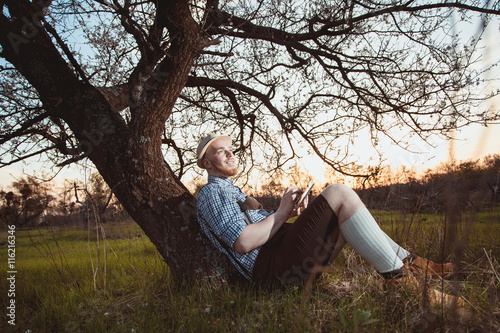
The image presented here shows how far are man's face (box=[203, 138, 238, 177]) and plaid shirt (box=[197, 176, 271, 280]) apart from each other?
5.8 inches

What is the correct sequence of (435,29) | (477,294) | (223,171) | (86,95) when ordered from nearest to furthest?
1. (477,294)
2. (223,171)
3. (86,95)
4. (435,29)

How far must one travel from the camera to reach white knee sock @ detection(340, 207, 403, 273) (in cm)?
203

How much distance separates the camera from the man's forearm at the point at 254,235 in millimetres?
2115

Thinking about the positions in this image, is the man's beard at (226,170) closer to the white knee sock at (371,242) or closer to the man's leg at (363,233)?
the man's leg at (363,233)

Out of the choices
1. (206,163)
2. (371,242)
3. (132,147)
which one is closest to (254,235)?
(371,242)

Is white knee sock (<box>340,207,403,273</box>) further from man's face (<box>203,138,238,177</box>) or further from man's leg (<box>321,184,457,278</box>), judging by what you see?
man's face (<box>203,138,238,177</box>)

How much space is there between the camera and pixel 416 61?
4133 millimetres

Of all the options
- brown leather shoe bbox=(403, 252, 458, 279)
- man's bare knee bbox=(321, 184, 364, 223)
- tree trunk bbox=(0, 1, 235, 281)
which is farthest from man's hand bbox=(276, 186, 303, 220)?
brown leather shoe bbox=(403, 252, 458, 279)

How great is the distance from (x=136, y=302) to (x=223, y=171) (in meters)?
1.23

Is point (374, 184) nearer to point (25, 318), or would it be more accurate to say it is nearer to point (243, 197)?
point (243, 197)

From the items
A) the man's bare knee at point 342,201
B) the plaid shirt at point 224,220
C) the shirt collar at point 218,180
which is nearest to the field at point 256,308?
the plaid shirt at point 224,220

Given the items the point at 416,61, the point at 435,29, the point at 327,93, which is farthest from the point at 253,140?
the point at 435,29

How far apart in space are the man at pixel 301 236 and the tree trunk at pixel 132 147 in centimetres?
33

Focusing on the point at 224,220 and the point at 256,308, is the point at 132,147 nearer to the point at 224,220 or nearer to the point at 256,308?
the point at 224,220
